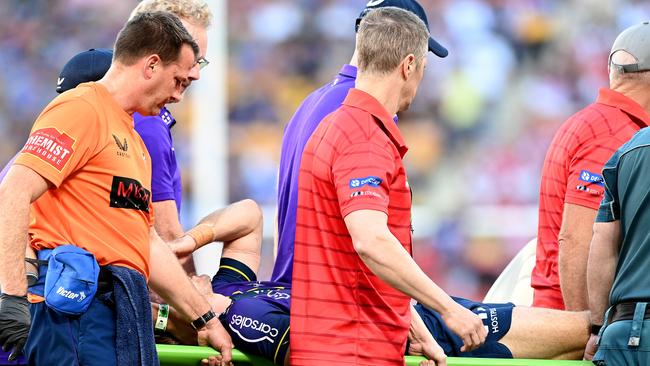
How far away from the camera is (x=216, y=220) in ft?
17.2

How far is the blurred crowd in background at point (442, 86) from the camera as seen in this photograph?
10453 mm

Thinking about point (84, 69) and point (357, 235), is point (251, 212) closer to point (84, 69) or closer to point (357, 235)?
point (84, 69)

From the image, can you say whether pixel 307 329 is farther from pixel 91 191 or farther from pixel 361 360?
pixel 91 191

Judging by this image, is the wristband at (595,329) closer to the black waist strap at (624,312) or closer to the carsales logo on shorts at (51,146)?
the black waist strap at (624,312)

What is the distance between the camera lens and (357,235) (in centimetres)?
409

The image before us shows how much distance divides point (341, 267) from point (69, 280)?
99cm

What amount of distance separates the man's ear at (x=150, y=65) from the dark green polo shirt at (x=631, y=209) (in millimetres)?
1873

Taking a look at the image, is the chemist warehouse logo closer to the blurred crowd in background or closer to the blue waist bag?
the blue waist bag

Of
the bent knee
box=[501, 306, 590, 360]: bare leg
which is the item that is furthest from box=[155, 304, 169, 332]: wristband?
box=[501, 306, 590, 360]: bare leg

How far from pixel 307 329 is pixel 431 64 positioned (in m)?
7.19

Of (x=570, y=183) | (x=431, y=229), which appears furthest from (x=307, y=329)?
(x=431, y=229)

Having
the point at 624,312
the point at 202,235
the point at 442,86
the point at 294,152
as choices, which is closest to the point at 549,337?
the point at 624,312

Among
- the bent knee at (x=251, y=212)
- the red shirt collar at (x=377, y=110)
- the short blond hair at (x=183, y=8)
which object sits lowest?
the bent knee at (x=251, y=212)

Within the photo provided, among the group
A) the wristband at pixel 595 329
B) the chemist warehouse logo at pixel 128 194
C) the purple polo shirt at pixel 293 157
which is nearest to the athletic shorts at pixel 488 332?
the wristband at pixel 595 329
